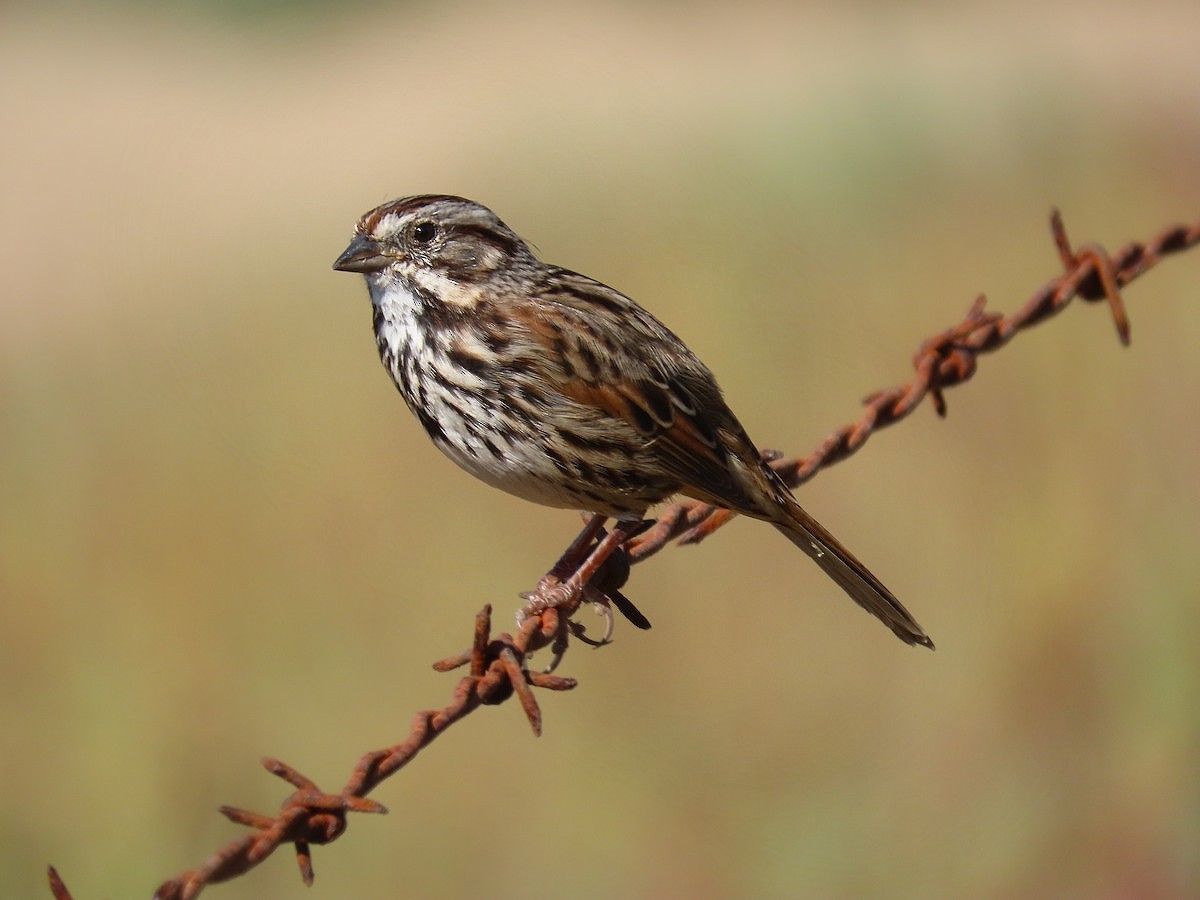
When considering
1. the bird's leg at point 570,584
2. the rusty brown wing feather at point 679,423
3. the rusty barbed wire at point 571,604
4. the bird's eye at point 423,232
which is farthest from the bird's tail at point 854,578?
the bird's eye at point 423,232

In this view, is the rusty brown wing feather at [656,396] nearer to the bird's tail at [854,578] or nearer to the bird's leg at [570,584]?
the bird's tail at [854,578]

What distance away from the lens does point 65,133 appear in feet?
43.4

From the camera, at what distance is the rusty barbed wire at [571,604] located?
2512 millimetres

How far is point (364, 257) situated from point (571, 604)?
1093 mm

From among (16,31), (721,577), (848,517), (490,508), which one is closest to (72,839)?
(490,508)

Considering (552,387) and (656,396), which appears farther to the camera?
(656,396)

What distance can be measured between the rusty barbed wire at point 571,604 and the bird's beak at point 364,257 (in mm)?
883

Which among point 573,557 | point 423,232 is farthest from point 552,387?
point 423,232

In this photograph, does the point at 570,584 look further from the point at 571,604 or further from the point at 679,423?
the point at 679,423

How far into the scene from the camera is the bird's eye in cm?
408

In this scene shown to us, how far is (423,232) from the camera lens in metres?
4.09

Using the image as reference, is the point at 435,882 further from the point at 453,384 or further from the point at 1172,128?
the point at 1172,128

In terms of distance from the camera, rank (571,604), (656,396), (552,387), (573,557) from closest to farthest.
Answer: (571,604) → (552,387) → (656,396) → (573,557)

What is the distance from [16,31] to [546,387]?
515 inches
